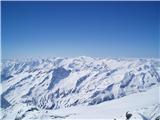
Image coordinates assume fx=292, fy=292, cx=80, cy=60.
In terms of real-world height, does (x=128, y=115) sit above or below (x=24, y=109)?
above

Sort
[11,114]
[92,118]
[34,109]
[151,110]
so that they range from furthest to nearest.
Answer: [11,114], [34,109], [92,118], [151,110]

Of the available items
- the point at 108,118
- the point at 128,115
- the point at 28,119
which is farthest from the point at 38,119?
the point at 128,115

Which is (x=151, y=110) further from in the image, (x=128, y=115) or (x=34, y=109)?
(x=128, y=115)

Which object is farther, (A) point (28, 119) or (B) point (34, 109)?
(B) point (34, 109)

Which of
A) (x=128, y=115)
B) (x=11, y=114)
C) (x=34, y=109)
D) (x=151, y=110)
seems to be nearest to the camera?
(x=128, y=115)

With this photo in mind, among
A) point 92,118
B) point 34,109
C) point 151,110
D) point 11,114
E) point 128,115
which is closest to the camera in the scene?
point 128,115

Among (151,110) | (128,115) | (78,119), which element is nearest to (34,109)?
(78,119)

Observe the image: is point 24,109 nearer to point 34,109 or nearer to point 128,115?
point 34,109

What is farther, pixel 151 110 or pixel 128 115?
pixel 151 110

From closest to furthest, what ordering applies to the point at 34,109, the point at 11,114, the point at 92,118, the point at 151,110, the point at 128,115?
the point at 128,115 < the point at 151,110 < the point at 92,118 < the point at 34,109 < the point at 11,114
